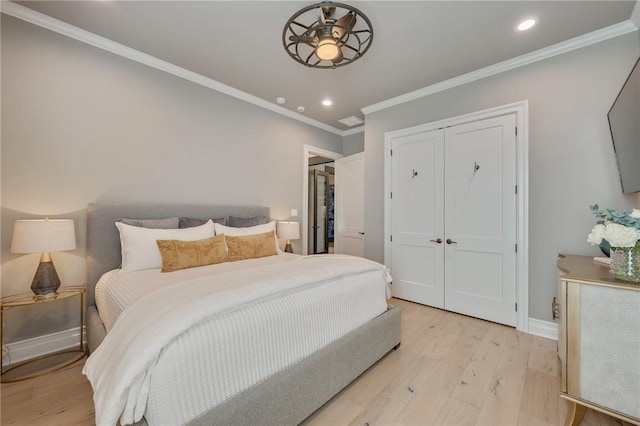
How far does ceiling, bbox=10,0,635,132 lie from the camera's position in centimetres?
199

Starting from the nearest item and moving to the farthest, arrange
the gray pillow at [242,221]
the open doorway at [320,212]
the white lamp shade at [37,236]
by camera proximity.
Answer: the white lamp shade at [37,236] → the gray pillow at [242,221] → the open doorway at [320,212]

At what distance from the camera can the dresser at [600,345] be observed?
1315 mm

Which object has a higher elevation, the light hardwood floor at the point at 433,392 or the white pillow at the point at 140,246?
the white pillow at the point at 140,246

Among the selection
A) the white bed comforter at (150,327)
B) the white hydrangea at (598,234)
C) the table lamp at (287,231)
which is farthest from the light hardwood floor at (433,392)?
the table lamp at (287,231)

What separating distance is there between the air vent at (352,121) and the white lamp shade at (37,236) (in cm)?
370

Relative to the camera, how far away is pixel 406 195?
3.50 m

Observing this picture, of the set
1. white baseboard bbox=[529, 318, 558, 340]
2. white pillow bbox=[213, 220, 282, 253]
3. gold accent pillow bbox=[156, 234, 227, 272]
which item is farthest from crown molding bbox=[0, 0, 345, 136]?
white baseboard bbox=[529, 318, 558, 340]

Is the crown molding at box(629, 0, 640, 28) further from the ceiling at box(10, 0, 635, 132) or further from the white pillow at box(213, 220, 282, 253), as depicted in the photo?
the white pillow at box(213, 220, 282, 253)

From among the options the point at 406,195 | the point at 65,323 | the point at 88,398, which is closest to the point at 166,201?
the point at 65,323

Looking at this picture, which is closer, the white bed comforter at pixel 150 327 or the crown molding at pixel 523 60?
the white bed comforter at pixel 150 327

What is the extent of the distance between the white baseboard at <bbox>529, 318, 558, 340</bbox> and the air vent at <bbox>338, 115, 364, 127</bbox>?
3.40m

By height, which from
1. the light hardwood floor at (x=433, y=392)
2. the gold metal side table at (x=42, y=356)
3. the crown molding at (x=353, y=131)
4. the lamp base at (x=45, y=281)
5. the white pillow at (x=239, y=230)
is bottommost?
the light hardwood floor at (x=433, y=392)

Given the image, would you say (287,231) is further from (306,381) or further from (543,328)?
(543,328)

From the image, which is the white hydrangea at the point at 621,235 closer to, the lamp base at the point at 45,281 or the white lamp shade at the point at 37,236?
the white lamp shade at the point at 37,236
